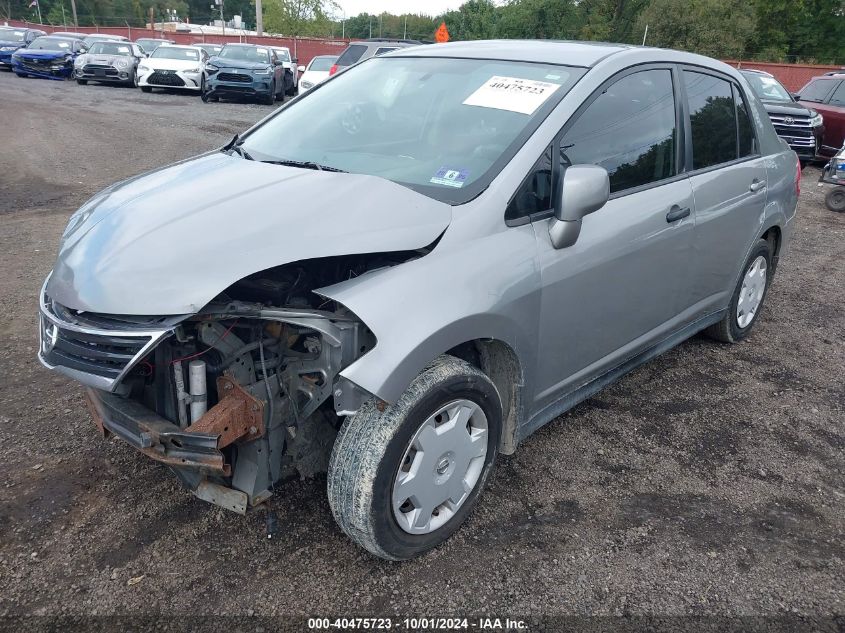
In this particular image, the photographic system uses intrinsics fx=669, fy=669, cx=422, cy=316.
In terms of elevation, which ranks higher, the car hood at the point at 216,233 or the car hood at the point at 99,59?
the car hood at the point at 216,233

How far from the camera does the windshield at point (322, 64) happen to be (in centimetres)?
1687

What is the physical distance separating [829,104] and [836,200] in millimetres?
5037

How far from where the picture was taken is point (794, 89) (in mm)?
25844

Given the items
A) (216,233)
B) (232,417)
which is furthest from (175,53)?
(232,417)

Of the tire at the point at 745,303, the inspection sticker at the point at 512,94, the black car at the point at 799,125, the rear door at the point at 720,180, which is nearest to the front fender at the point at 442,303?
the inspection sticker at the point at 512,94

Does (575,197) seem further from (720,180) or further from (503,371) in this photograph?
(720,180)

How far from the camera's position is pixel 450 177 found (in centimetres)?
266

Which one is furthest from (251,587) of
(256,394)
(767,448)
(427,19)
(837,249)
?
(427,19)

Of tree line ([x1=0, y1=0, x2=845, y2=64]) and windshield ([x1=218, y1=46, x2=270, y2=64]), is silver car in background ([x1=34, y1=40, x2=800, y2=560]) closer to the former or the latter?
windshield ([x1=218, y1=46, x2=270, y2=64])

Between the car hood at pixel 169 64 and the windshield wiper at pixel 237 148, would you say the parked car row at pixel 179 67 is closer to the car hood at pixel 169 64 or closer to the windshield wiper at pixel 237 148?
the car hood at pixel 169 64

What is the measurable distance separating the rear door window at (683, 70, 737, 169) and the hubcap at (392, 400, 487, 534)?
204 centimetres

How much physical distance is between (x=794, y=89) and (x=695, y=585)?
2861cm

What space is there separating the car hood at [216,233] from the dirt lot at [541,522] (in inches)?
39.4

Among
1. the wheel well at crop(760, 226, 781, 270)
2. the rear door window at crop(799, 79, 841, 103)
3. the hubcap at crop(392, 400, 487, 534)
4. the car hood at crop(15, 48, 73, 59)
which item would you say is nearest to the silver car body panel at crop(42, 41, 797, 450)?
the hubcap at crop(392, 400, 487, 534)
